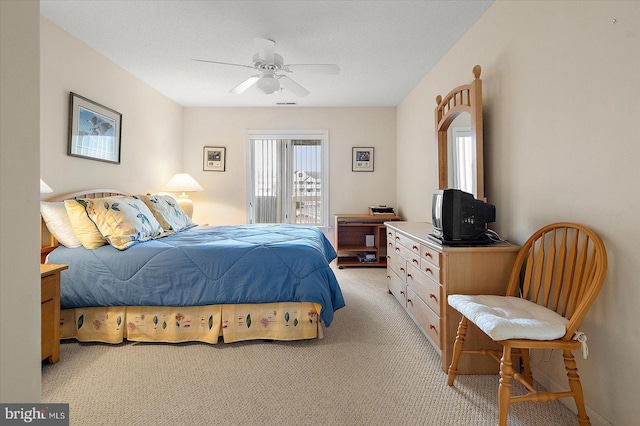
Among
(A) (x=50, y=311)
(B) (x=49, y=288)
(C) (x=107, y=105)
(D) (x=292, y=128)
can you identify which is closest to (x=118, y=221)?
(B) (x=49, y=288)

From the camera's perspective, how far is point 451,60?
3070 mm

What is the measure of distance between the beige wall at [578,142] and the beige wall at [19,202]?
213 centimetres

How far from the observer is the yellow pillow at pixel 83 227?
235 centimetres

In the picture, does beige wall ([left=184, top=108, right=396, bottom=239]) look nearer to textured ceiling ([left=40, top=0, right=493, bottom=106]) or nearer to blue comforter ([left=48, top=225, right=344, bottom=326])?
textured ceiling ([left=40, top=0, right=493, bottom=106])

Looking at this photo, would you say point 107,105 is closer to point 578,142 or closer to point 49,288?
point 49,288

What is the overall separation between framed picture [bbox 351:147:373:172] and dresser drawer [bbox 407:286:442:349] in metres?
2.80

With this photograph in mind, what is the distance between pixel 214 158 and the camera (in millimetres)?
5191

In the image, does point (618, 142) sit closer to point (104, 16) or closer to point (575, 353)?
point (575, 353)

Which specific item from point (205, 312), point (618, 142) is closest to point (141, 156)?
point (205, 312)

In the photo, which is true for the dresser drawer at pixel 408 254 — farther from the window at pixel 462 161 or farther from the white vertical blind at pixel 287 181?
the white vertical blind at pixel 287 181

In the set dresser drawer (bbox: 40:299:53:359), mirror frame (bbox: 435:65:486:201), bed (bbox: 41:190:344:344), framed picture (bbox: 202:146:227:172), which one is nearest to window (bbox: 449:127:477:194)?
mirror frame (bbox: 435:65:486:201)

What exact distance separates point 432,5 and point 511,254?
1899 millimetres

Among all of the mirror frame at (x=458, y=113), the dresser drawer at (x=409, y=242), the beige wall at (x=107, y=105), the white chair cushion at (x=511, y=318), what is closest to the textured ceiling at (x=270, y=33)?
the beige wall at (x=107, y=105)

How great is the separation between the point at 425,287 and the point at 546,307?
795 mm
